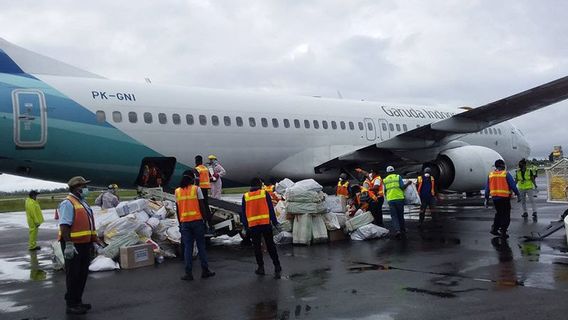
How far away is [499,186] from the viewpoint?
10984 mm

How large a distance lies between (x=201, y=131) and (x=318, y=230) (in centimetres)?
540

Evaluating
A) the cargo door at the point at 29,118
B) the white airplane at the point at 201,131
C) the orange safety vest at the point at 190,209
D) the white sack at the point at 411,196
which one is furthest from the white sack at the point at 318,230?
the cargo door at the point at 29,118

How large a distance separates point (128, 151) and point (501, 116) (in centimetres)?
1086

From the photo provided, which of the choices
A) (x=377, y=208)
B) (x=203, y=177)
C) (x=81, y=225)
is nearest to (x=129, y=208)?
(x=203, y=177)

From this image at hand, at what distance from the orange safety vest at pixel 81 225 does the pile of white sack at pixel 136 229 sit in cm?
268

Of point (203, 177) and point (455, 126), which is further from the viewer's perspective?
point (455, 126)

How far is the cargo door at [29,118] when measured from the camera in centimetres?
1228

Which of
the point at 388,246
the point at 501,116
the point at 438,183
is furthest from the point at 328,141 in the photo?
the point at 388,246

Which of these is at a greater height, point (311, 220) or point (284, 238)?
point (311, 220)

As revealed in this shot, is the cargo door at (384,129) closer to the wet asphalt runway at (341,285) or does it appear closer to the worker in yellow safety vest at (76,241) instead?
the wet asphalt runway at (341,285)

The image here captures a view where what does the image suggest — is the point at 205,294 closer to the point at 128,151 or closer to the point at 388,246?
the point at 388,246

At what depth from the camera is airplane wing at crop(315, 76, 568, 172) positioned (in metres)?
15.4

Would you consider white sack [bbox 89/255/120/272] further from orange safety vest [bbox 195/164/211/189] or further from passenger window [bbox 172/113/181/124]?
passenger window [bbox 172/113/181/124]

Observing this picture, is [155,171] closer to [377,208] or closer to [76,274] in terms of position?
[377,208]
